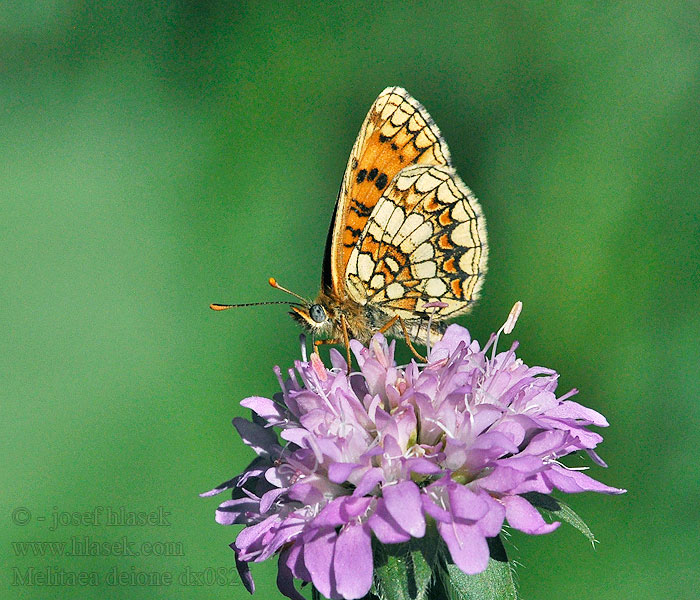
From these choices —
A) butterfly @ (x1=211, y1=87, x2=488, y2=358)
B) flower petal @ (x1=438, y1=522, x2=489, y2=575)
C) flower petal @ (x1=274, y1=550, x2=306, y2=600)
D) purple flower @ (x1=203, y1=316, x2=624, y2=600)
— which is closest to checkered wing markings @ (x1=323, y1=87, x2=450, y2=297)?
butterfly @ (x1=211, y1=87, x2=488, y2=358)

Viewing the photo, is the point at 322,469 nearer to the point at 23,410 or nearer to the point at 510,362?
the point at 510,362

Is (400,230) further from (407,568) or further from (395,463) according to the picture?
(407,568)

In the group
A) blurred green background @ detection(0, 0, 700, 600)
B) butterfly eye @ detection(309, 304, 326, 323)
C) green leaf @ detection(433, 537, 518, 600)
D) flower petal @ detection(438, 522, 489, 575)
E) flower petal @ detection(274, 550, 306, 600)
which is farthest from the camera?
blurred green background @ detection(0, 0, 700, 600)

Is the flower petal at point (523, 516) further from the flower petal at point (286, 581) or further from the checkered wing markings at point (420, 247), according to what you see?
the checkered wing markings at point (420, 247)

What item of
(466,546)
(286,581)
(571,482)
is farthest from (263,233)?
(466,546)

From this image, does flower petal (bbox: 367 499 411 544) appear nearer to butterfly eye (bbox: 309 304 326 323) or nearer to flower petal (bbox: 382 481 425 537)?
flower petal (bbox: 382 481 425 537)

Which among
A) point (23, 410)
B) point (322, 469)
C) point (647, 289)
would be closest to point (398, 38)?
point (647, 289)
